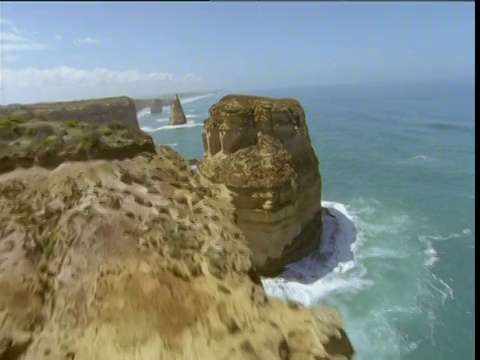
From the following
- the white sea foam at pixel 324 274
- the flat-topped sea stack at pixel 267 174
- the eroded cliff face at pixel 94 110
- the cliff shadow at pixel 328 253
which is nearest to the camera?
the white sea foam at pixel 324 274

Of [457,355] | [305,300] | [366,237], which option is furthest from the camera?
[366,237]

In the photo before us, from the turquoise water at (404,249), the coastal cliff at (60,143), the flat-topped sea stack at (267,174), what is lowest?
the turquoise water at (404,249)

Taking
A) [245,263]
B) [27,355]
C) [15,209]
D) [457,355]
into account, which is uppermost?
[15,209]

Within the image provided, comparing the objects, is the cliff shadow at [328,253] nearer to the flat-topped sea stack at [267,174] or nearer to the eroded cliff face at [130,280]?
the flat-topped sea stack at [267,174]

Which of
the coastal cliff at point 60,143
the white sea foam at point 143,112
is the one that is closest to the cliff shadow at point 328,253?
the coastal cliff at point 60,143

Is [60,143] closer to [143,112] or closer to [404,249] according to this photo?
[404,249]

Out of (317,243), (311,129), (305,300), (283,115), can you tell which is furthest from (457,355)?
(311,129)

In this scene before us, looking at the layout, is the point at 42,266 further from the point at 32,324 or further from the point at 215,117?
the point at 215,117
